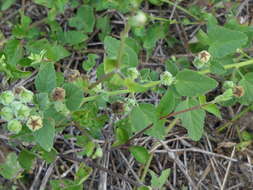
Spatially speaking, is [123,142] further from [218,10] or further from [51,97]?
[218,10]

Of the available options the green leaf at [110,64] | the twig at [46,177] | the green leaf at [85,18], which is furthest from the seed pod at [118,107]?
the green leaf at [85,18]

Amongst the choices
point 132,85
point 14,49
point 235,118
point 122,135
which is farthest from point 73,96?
point 235,118

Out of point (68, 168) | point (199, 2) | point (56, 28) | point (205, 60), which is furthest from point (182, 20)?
point (68, 168)

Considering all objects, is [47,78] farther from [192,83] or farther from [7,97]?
[192,83]

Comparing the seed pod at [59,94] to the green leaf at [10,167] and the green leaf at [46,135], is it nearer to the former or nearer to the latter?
the green leaf at [46,135]

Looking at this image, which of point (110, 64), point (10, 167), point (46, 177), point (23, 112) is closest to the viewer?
point (110, 64)

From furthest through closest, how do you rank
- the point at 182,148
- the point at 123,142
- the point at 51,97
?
the point at 182,148, the point at 123,142, the point at 51,97

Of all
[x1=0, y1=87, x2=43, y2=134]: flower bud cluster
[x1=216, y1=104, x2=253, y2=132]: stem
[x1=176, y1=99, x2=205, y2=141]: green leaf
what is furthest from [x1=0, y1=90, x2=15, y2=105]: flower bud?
[x1=216, y1=104, x2=253, y2=132]: stem
